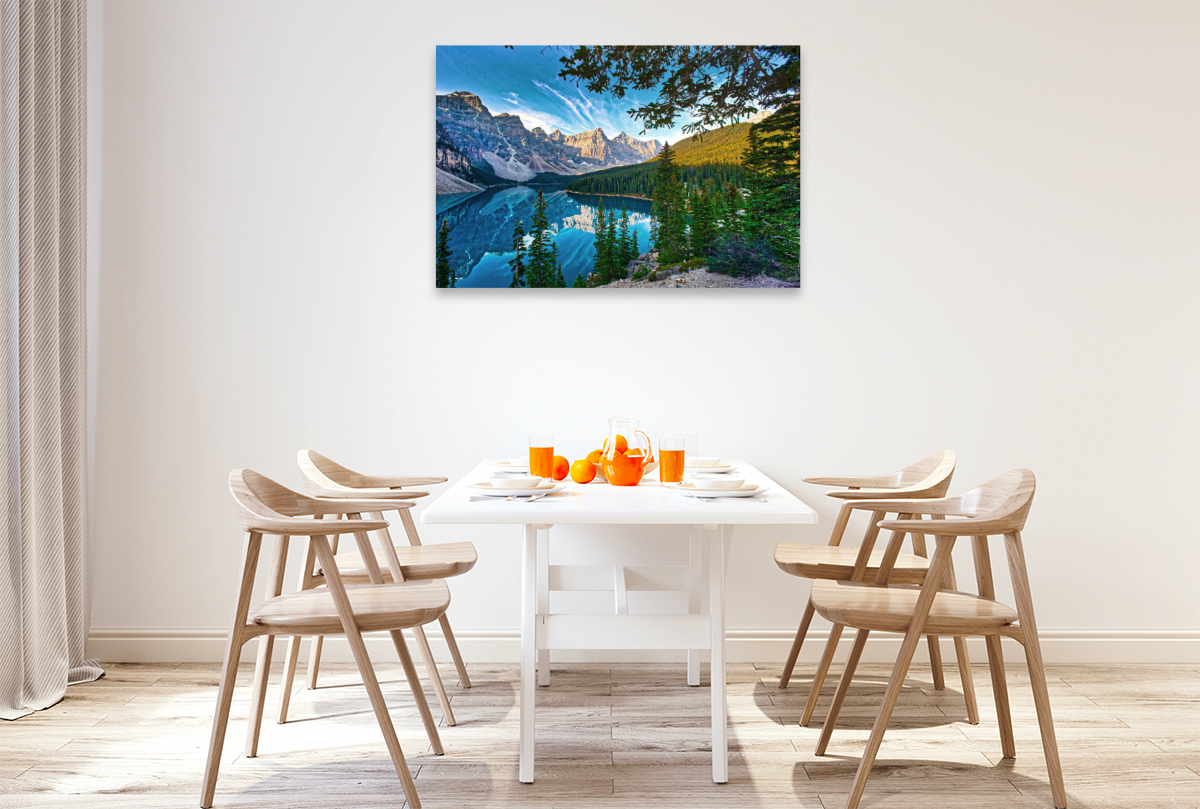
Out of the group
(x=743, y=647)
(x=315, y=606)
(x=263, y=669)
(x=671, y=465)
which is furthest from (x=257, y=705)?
(x=743, y=647)

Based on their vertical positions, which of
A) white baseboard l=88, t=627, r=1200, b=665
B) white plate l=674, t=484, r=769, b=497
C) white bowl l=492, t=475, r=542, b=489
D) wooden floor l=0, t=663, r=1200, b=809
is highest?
white bowl l=492, t=475, r=542, b=489

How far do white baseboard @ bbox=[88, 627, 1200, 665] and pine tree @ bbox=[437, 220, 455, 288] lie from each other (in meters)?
1.30

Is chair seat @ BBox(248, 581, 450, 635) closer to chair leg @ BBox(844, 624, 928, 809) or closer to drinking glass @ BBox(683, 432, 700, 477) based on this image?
drinking glass @ BBox(683, 432, 700, 477)

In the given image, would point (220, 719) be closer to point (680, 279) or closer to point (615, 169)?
point (680, 279)

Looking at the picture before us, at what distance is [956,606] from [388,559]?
152cm

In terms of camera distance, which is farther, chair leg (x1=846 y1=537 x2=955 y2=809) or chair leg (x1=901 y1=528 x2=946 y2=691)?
chair leg (x1=901 y1=528 x2=946 y2=691)

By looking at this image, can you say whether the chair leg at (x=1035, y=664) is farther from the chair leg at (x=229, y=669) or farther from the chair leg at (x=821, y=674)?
the chair leg at (x=229, y=669)

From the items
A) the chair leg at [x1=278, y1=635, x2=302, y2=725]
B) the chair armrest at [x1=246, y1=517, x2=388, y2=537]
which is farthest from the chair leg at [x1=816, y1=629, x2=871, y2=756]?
the chair leg at [x1=278, y1=635, x2=302, y2=725]

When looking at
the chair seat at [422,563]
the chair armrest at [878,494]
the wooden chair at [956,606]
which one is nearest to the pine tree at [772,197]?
the chair armrest at [878,494]

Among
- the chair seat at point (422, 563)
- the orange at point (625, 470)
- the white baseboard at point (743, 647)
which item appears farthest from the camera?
the white baseboard at point (743, 647)

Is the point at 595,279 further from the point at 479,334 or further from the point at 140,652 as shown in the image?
the point at 140,652

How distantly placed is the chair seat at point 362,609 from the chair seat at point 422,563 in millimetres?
242

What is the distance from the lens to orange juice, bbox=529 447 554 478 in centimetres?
236

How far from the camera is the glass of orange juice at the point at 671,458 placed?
2.35m
